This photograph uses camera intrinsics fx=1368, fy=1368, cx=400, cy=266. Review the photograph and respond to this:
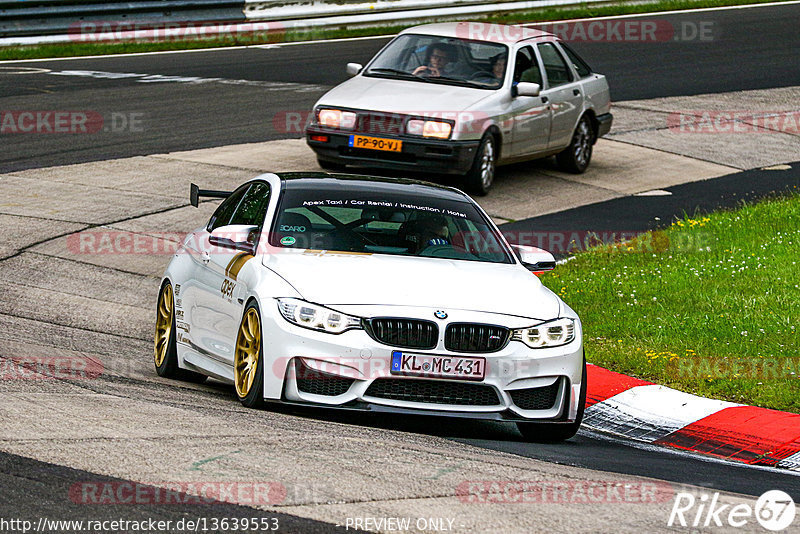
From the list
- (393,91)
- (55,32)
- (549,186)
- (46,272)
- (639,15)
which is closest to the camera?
(46,272)

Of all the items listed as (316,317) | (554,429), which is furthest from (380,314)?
(554,429)

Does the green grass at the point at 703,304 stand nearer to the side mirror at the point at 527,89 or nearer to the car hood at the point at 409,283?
the car hood at the point at 409,283

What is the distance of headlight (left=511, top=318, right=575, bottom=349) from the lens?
7.51 metres

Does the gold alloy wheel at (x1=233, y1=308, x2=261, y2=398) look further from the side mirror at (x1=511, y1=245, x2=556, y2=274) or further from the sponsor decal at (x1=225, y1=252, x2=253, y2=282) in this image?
the side mirror at (x1=511, y1=245, x2=556, y2=274)

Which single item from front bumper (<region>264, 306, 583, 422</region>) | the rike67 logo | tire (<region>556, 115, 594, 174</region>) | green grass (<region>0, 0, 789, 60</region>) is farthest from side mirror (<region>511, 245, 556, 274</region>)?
green grass (<region>0, 0, 789, 60</region>)

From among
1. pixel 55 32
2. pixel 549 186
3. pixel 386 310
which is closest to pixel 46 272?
pixel 386 310

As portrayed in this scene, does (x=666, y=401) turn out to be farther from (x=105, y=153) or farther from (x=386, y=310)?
(x=105, y=153)

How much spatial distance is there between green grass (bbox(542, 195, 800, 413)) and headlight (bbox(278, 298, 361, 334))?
9.03ft

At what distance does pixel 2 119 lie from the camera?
18.7m

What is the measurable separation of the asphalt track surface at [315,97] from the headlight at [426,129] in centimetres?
131

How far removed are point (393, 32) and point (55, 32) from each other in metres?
7.10

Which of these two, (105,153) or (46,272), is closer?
(46,272)

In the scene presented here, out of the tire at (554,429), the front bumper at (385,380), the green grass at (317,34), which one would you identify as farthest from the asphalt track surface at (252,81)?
the tire at (554,429)

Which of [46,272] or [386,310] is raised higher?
[386,310]
